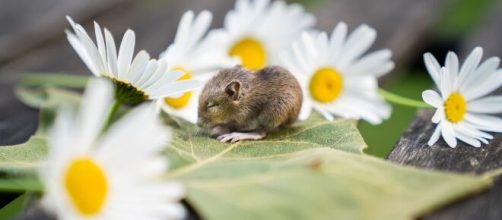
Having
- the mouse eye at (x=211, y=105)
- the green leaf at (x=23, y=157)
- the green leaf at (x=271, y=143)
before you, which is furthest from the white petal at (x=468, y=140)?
the green leaf at (x=23, y=157)

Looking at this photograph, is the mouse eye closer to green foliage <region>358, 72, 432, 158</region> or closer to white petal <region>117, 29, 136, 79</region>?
white petal <region>117, 29, 136, 79</region>

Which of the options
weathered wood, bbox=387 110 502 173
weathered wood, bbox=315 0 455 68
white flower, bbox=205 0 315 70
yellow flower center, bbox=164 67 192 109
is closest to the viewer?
weathered wood, bbox=387 110 502 173

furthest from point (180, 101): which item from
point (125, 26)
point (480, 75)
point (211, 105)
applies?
point (125, 26)

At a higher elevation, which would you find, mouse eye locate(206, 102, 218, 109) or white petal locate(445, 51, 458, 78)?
white petal locate(445, 51, 458, 78)

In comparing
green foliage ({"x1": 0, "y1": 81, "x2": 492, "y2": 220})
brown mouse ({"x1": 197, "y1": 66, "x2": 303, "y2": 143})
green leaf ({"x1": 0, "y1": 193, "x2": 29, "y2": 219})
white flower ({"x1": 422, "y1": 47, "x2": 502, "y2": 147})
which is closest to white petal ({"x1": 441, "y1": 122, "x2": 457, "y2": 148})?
white flower ({"x1": 422, "y1": 47, "x2": 502, "y2": 147})

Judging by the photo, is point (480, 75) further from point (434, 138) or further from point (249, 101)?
point (249, 101)
